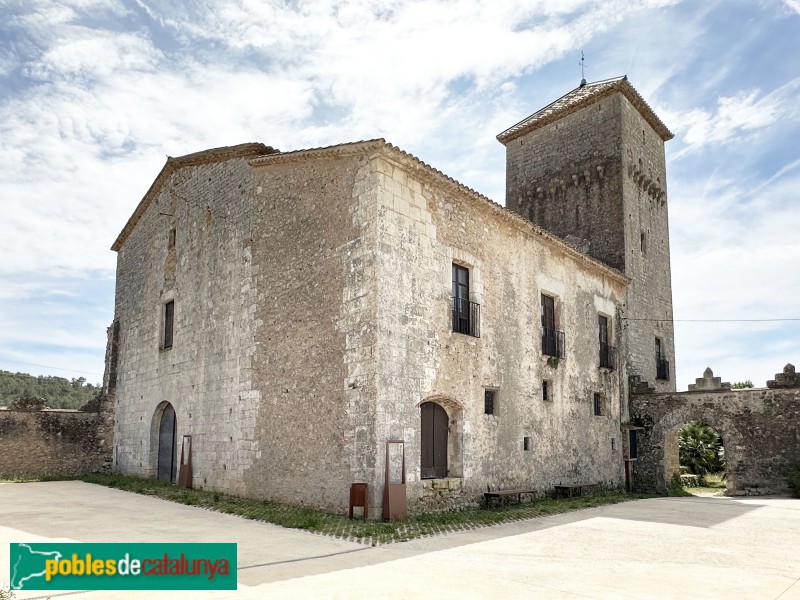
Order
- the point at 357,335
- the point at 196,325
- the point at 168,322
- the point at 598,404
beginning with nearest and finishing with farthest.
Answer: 1. the point at 357,335
2. the point at 196,325
3. the point at 168,322
4. the point at 598,404

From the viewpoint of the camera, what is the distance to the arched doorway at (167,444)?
16.6 metres

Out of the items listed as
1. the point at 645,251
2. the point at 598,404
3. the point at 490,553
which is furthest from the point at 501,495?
the point at 645,251

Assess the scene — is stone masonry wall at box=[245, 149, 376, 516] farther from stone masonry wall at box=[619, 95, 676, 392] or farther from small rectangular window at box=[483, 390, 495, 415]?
stone masonry wall at box=[619, 95, 676, 392]

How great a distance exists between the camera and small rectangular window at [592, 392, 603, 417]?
18203mm

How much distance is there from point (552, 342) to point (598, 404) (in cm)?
→ 335

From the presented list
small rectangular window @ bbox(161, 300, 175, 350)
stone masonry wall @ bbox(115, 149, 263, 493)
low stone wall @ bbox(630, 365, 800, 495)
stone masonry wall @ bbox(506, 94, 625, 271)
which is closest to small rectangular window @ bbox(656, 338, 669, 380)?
low stone wall @ bbox(630, 365, 800, 495)

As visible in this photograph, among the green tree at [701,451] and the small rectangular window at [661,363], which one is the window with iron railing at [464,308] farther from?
the green tree at [701,451]

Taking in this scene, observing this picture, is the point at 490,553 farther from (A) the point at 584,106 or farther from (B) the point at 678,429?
(A) the point at 584,106

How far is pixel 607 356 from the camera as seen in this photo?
19.1 metres

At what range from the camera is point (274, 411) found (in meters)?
12.6

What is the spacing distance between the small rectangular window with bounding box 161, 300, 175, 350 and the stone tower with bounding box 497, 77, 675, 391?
13.1 m

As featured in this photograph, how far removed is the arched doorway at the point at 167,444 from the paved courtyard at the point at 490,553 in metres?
3.22

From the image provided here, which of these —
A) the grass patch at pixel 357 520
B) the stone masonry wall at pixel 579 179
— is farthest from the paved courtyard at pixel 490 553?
the stone masonry wall at pixel 579 179

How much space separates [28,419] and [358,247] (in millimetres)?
13042
